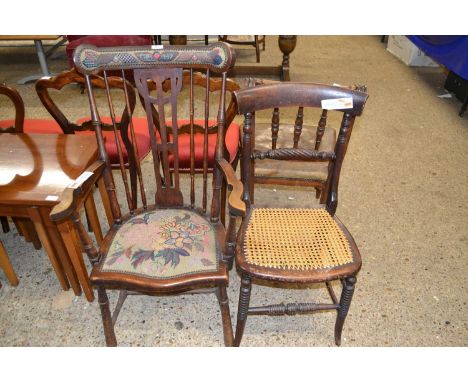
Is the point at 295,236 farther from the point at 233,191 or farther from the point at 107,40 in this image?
the point at 107,40

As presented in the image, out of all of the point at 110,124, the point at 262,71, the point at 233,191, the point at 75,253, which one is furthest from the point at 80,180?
the point at 262,71

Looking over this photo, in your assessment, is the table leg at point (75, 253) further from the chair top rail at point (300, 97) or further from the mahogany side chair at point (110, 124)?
the chair top rail at point (300, 97)

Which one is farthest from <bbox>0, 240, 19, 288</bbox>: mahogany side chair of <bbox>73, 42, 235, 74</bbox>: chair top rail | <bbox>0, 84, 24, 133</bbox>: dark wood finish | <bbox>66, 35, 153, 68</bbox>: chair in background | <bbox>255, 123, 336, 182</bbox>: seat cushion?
<bbox>66, 35, 153, 68</bbox>: chair in background

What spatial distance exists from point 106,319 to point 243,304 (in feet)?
1.80

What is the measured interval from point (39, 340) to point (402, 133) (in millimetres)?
3057

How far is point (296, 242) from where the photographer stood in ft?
4.50

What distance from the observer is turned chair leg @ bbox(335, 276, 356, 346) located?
1.32 metres

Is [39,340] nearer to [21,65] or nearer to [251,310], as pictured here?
[251,310]

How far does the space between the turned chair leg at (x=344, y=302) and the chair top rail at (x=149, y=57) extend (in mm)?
906

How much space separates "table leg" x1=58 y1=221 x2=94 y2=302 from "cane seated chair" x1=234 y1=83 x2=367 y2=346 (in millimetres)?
699

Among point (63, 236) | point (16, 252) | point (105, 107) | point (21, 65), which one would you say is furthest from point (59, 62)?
point (63, 236)

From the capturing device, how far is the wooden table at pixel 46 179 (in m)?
1.40

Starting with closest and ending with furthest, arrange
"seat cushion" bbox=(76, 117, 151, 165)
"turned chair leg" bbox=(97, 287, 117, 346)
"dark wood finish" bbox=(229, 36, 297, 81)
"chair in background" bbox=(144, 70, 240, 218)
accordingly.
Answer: "turned chair leg" bbox=(97, 287, 117, 346) → "chair in background" bbox=(144, 70, 240, 218) → "seat cushion" bbox=(76, 117, 151, 165) → "dark wood finish" bbox=(229, 36, 297, 81)

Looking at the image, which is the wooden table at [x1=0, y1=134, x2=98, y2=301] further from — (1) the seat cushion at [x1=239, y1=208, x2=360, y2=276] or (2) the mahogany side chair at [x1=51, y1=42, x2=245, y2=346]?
(1) the seat cushion at [x1=239, y1=208, x2=360, y2=276]
